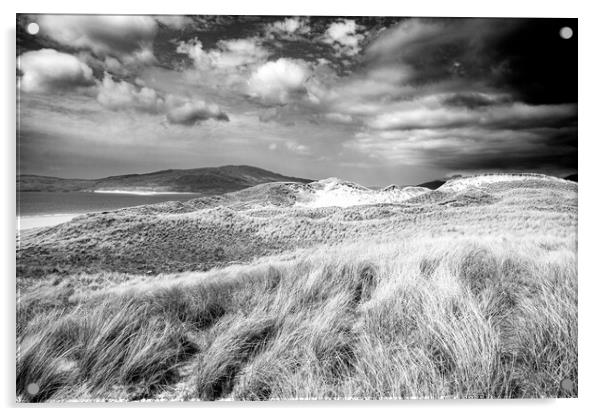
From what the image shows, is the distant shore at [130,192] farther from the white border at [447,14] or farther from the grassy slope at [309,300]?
the white border at [447,14]

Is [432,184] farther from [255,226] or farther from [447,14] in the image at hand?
[255,226]

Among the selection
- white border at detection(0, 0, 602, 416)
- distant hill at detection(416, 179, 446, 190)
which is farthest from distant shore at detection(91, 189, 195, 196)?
distant hill at detection(416, 179, 446, 190)

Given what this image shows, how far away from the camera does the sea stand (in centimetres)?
287

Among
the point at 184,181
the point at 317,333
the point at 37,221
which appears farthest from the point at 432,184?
the point at 37,221

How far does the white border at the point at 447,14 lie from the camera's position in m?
2.65

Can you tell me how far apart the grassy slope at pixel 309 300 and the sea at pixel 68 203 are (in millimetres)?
83

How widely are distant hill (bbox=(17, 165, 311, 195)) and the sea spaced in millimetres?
47

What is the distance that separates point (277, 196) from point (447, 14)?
1980 mm

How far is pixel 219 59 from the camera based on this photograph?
3.10m

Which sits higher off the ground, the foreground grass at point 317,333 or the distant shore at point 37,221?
the distant shore at point 37,221

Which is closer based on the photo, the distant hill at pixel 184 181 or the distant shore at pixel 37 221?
the distant shore at pixel 37 221

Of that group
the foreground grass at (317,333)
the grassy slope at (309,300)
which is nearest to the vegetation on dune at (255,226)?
the grassy slope at (309,300)

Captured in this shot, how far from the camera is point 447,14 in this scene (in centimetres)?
311
